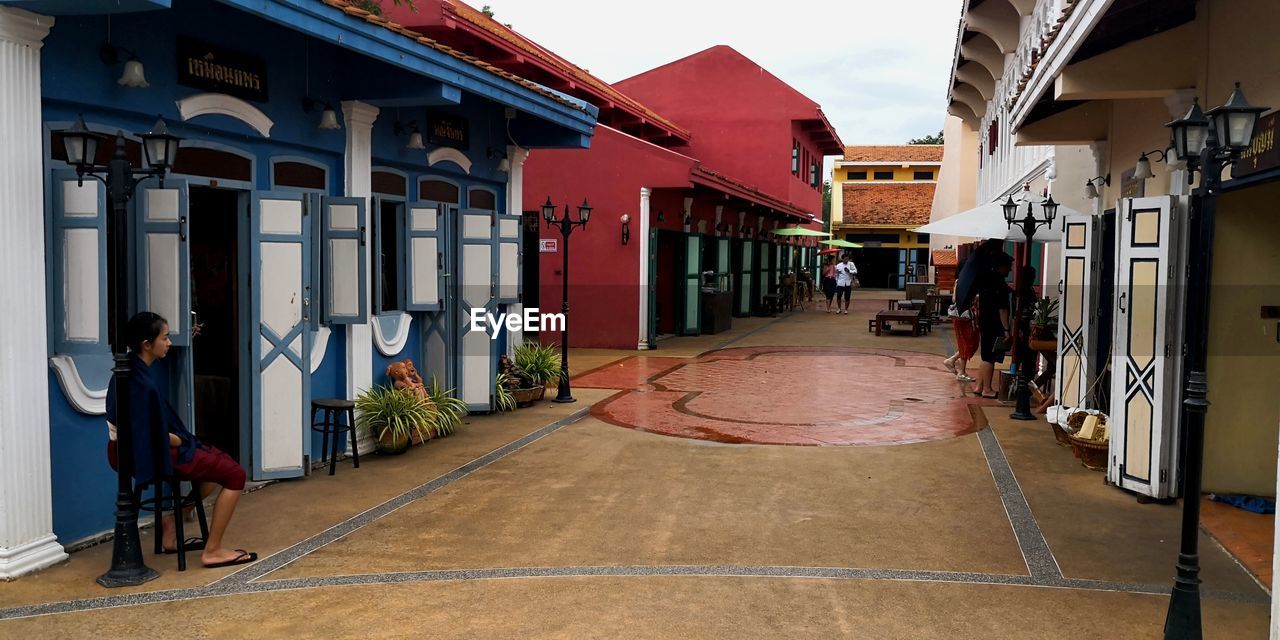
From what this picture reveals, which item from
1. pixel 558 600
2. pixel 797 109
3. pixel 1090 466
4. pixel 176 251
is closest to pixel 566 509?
pixel 558 600

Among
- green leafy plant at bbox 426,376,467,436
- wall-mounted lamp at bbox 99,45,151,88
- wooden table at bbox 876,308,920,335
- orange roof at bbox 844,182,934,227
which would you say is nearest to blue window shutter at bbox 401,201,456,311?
green leafy plant at bbox 426,376,467,436

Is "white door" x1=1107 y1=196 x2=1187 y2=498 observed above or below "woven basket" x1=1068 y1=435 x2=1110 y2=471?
above

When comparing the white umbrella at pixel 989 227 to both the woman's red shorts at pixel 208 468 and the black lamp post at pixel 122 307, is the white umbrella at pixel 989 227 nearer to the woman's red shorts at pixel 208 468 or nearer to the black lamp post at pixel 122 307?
the woman's red shorts at pixel 208 468

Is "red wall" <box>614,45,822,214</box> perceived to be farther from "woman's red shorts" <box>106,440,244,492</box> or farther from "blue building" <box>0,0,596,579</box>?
"woman's red shorts" <box>106,440,244,492</box>

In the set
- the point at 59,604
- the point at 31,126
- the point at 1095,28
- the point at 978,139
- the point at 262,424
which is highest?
the point at 978,139

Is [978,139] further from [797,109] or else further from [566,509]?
[566,509]

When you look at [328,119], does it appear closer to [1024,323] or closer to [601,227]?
[1024,323]

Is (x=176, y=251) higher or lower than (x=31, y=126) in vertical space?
lower

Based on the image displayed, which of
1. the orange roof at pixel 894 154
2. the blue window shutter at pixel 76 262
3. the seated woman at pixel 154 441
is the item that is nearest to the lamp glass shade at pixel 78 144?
the blue window shutter at pixel 76 262

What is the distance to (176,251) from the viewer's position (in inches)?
244

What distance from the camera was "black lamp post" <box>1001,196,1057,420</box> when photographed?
1081cm

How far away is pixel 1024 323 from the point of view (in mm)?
11734

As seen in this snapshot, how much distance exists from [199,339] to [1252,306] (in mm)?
7798

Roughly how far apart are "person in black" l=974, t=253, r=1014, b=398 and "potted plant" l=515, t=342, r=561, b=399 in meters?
5.13
